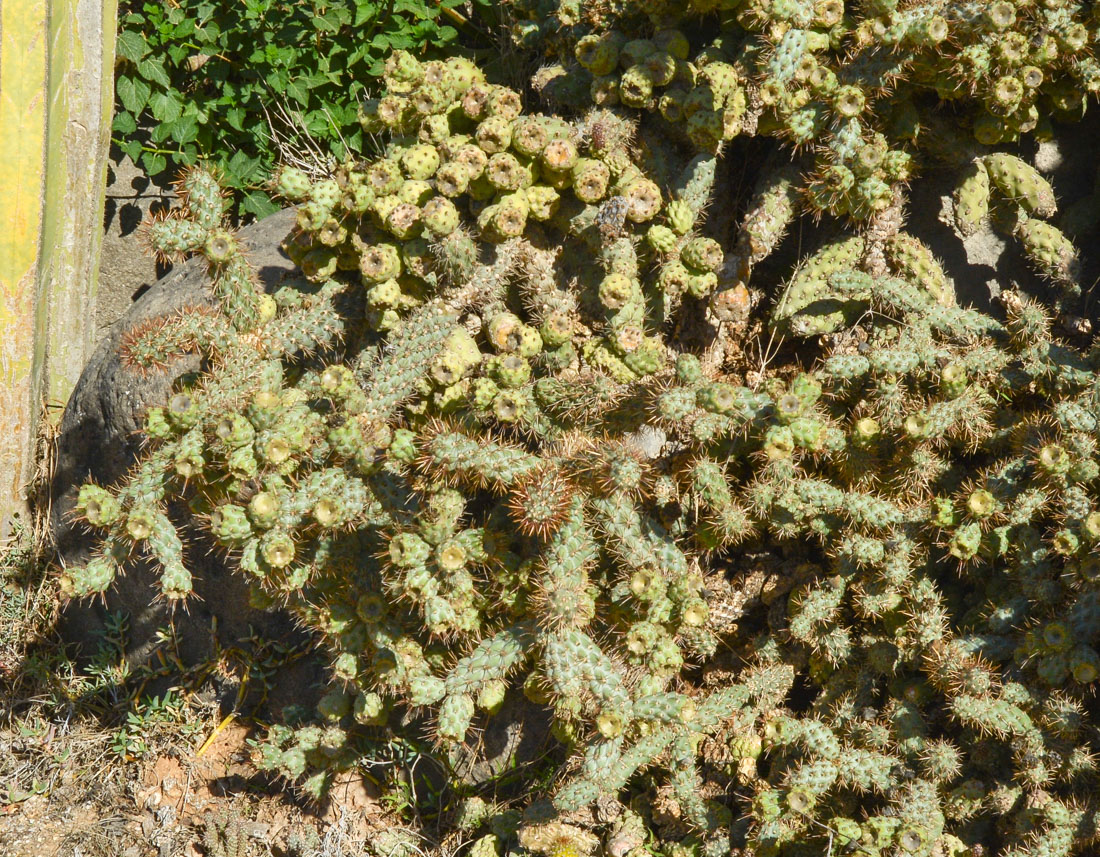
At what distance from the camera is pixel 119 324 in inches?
168

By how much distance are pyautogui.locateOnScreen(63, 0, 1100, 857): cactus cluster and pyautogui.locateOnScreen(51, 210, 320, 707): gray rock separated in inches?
22.3

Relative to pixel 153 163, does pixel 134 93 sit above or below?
above

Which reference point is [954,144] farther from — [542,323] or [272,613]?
[272,613]

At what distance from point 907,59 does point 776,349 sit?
3.97 ft

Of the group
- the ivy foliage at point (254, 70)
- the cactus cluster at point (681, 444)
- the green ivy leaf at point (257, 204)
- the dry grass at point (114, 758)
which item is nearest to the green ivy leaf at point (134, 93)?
the ivy foliage at point (254, 70)

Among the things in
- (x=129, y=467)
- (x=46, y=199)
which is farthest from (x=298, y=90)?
(x=129, y=467)

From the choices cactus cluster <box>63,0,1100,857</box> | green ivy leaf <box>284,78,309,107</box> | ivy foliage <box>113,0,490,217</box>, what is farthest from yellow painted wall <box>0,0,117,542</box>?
cactus cluster <box>63,0,1100,857</box>

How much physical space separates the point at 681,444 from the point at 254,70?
280 cm

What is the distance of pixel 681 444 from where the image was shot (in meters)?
3.65

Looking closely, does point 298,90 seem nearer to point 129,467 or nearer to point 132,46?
point 132,46

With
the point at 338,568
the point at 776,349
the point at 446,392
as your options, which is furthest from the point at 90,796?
the point at 776,349

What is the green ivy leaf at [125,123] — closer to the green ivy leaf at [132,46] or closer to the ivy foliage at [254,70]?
the ivy foliage at [254,70]

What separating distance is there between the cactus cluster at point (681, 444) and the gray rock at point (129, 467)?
566mm

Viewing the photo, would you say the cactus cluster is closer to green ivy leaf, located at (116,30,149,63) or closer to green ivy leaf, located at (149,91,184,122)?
green ivy leaf, located at (149,91,184,122)
